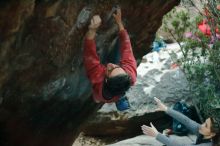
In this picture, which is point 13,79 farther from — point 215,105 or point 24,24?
point 215,105

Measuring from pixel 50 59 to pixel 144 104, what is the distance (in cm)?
524

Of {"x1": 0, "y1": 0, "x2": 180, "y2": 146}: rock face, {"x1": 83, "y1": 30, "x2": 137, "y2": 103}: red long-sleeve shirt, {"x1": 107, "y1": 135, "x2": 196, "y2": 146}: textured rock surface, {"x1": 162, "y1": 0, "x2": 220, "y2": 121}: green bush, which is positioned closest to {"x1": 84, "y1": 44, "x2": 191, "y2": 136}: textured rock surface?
{"x1": 162, "y1": 0, "x2": 220, "y2": 121}: green bush

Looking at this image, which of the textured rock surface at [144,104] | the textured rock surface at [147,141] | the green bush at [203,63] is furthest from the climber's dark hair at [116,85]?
the textured rock surface at [144,104]

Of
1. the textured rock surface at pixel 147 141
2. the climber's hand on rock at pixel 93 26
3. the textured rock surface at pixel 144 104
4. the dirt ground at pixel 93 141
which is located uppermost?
the climber's hand on rock at pixel 93 26

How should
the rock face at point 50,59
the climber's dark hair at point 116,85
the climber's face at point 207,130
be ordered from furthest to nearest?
the climber's face at point 207,130, the climber's dark hair at point 116,85, the rock face at point 50,59

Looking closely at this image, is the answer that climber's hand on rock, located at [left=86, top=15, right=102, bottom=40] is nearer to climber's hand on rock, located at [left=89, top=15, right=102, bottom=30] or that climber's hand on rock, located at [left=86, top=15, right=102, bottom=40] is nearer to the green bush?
climber's hand on rock, located at [left=89, top=15, right=102, bottom=30]

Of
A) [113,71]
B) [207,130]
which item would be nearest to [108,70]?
[113,71]

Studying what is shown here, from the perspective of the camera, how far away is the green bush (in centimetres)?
820

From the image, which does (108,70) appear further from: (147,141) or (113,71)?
(147,141)

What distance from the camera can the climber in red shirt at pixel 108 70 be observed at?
5.19 meters

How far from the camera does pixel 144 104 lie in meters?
10.6

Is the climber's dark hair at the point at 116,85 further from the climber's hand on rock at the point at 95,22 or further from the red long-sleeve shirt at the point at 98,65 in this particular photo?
the climber's hand on rock at the point at 95,22

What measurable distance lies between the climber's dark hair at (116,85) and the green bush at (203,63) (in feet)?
9.70

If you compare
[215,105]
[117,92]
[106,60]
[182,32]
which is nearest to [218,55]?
[215,105]
